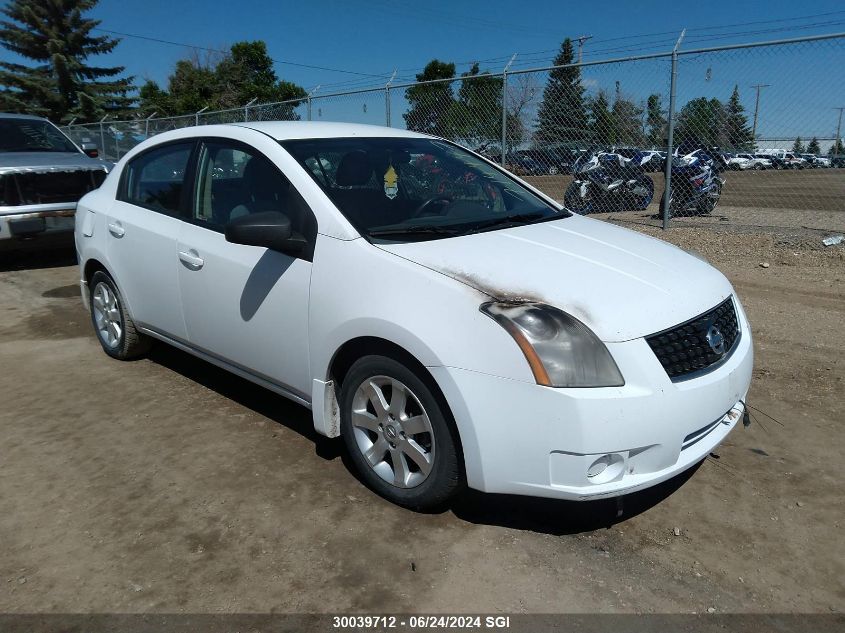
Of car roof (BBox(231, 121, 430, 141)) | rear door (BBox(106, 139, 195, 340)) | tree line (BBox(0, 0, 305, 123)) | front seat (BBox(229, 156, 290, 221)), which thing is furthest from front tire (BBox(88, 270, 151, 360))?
tree line (BBox(0, 0, 305, 123))

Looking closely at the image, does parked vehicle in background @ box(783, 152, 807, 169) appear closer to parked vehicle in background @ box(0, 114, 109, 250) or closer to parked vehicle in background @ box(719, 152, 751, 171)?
parked vehicle in background @ box(719, 152, 751, 171)

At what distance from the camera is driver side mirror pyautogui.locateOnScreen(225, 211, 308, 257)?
10.0 feet

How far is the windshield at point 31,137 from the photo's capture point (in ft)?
28.0

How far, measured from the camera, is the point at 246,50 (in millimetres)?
62188

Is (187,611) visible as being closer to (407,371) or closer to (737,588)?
(407,371)

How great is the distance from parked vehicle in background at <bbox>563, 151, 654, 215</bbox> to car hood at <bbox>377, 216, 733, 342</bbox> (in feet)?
24.1

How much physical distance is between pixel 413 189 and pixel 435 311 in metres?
1.20

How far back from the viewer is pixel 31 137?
8.80 m

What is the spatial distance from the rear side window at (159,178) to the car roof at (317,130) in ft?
1.56

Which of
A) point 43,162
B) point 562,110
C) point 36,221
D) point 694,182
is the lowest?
point 36,221

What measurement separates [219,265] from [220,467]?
3.38ft

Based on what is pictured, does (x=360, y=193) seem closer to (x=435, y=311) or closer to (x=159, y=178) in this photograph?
(x=435, y=311)

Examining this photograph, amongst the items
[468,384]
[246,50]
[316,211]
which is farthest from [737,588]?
[246,50]

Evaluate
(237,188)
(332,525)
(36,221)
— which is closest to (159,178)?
(237,188)
